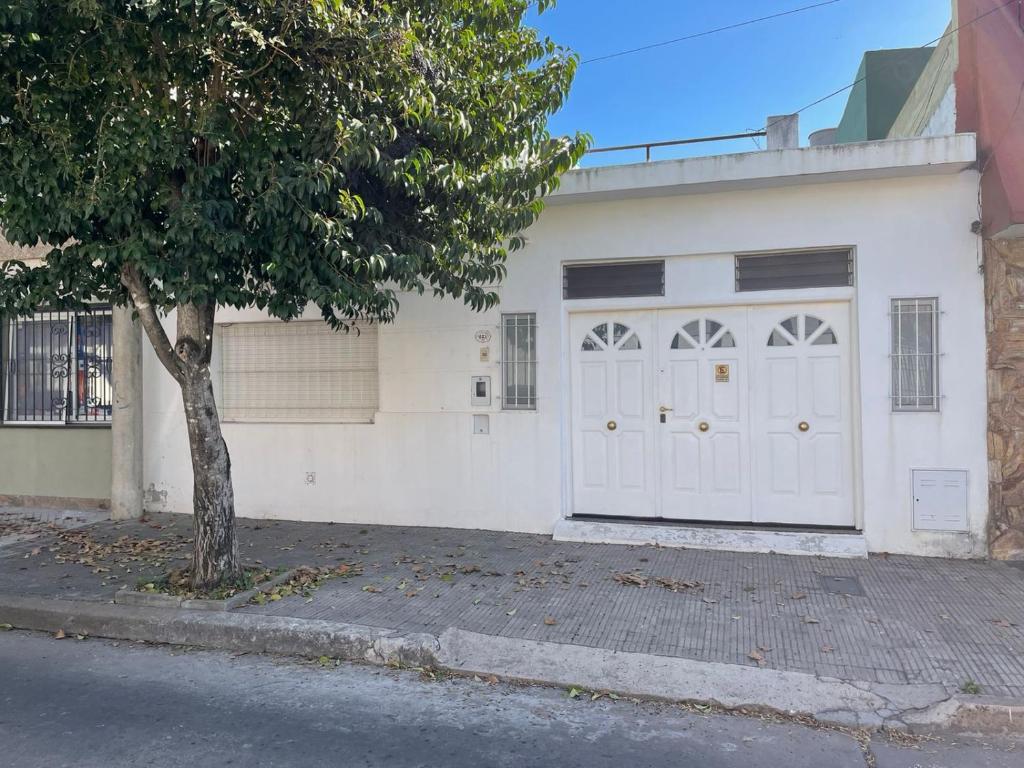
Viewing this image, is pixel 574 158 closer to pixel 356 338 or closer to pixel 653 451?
pixel 653 451

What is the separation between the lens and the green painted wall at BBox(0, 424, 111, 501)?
924 centimetres

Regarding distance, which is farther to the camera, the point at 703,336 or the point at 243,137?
the point at 703,336

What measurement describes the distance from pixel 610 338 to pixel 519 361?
0.99m

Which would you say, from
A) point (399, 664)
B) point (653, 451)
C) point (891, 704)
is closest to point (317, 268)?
point (399, 664)

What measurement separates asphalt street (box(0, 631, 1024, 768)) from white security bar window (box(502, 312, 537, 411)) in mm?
3601

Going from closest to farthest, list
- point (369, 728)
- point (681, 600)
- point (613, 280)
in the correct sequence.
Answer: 1. point (369, 728)
2. point (681, 600)
3. point (613, 280)

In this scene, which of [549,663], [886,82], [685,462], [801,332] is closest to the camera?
[549,663]

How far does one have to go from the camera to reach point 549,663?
15.1 ft

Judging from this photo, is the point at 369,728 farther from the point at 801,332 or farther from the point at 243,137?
the point at 801,332

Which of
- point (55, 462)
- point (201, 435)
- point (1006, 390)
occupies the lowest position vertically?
point (55, 462)

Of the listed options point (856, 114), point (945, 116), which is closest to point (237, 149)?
point (945, 116)

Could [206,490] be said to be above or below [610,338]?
below

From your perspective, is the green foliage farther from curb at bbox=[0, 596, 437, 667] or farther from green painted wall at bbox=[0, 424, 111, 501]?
green painted wall at bbox=[0, 424, 111, 501]

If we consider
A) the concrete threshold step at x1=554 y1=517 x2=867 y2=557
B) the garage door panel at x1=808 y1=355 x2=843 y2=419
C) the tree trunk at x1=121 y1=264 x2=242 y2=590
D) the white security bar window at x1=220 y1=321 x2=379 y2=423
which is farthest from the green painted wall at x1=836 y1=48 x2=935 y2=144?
the tree trunk at x1=121 y1=264 x2=242 y2=590
